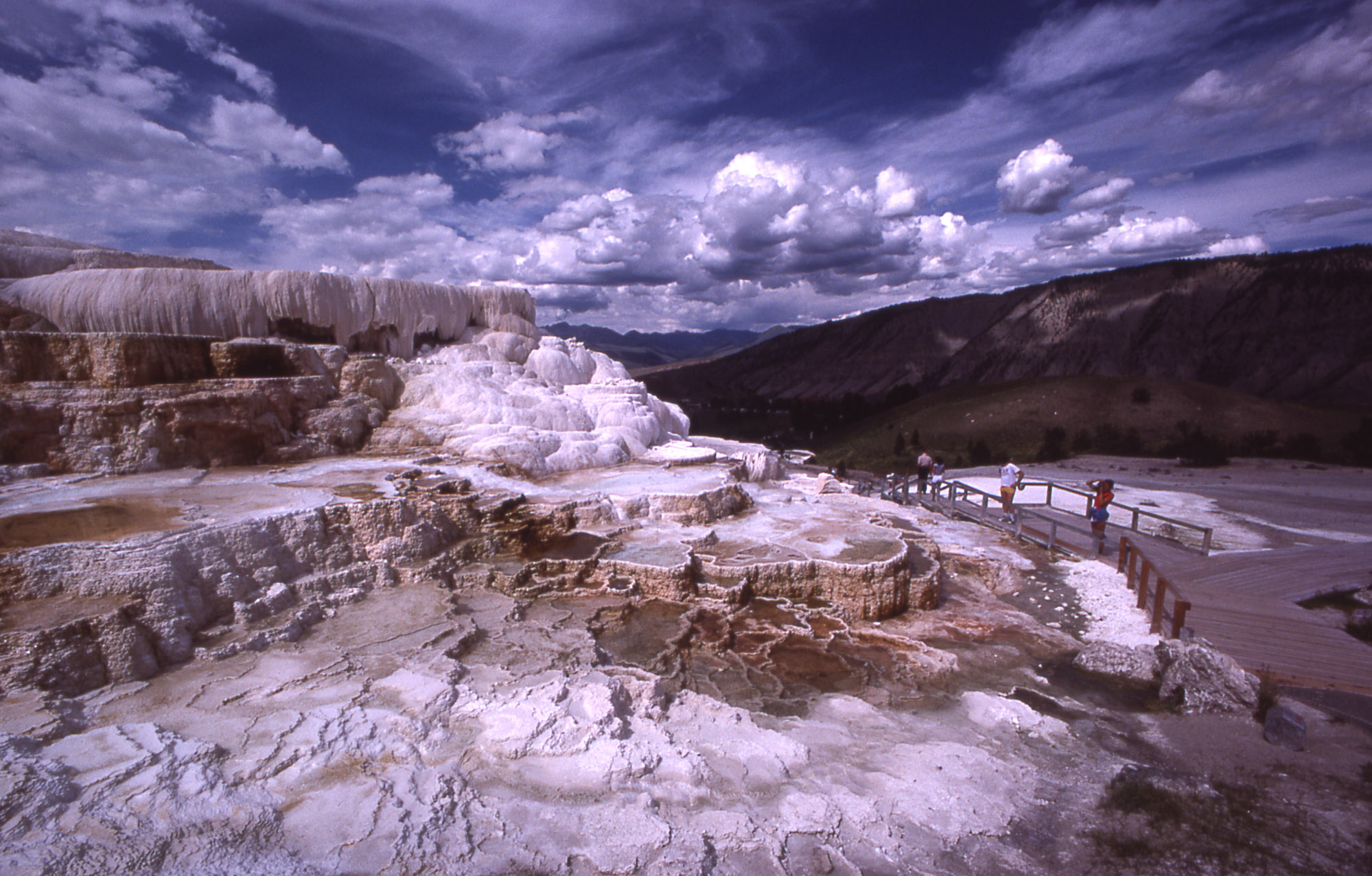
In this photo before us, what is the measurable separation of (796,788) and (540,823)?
A: 4.88 ft

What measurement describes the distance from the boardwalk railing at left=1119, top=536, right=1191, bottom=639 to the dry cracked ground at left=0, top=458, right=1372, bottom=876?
0.94 ft

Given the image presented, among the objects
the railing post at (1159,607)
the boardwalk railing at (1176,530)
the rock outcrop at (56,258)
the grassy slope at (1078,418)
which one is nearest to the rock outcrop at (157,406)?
the rock outcrop at (56,258)

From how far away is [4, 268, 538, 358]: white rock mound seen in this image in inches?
383

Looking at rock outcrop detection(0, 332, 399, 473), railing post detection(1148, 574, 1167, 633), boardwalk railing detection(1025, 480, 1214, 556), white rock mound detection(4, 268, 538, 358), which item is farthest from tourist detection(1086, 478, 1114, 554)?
white rock mound detection(4, 268, 538, 358)

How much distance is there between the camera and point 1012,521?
31.6 feet

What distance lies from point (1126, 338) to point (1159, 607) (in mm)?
58249

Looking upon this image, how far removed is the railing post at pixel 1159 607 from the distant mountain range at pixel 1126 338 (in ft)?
150

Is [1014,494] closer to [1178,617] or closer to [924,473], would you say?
[924,473]

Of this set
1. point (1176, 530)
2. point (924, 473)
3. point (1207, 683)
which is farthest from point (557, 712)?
point (924, 473)

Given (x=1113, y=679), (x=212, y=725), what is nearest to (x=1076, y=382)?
(x=1113, y=679)

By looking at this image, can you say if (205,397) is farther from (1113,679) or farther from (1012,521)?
(1012,521)

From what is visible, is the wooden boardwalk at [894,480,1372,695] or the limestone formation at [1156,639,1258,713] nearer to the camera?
the limestone formation at [1156,639,1258,713]

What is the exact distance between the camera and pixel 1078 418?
107ft

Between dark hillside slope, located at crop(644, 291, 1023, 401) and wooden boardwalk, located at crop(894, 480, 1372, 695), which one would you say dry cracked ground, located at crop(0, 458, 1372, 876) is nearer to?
wooden boardwalk, located at crop(894, 480, 1372, 695)
